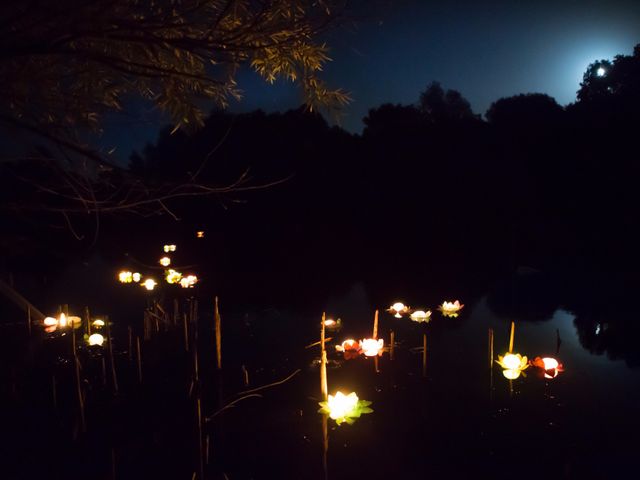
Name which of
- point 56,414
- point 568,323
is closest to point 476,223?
A: point 568,323

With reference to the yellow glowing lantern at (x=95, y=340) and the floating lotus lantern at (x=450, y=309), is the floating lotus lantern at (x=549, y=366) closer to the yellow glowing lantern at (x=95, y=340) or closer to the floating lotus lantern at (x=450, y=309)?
the floating lotus lantern at (x=450, y=309)

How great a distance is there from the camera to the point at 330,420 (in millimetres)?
6133

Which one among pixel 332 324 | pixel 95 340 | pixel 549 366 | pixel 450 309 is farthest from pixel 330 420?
pixel 450 309

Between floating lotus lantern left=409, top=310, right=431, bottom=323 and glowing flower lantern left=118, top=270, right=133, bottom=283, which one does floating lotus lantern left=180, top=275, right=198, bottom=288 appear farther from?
floating lotus lantern left=409, top=310, right=431, bottom=323

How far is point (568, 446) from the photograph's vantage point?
18.3 feet

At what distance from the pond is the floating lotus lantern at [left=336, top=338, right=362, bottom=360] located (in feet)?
0.50

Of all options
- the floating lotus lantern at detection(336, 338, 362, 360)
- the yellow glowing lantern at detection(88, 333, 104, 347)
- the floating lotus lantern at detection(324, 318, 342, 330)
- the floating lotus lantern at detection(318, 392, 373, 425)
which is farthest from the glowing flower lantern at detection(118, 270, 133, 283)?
the floating lotus lantern at detection(318, 392, 373, 425)

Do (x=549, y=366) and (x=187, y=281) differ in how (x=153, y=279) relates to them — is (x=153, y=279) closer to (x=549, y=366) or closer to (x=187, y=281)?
(x=187, y=281)

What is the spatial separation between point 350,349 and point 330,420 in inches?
93.6

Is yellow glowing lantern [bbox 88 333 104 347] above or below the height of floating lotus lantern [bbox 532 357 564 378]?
above

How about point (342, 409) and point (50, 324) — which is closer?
point (342, 409)

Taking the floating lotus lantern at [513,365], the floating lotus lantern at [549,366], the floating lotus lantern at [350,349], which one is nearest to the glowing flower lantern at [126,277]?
the floating lotus lantern at [350,349]

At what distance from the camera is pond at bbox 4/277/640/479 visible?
209 inches

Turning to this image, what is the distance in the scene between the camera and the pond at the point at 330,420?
17.4 feet
